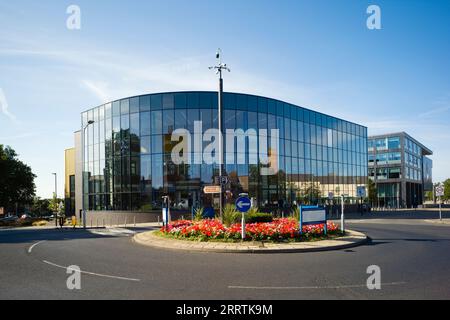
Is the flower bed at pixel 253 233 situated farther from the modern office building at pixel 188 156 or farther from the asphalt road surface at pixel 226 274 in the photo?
the modern office building at pixel 188 156

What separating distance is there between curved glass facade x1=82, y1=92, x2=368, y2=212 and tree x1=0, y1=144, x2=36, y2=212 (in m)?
23.1

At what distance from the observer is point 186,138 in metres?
32.3

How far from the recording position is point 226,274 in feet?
27.9

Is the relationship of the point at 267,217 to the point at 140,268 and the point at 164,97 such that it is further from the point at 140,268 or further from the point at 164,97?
the point at 164,97

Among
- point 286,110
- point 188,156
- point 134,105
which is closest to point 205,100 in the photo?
point 188,156

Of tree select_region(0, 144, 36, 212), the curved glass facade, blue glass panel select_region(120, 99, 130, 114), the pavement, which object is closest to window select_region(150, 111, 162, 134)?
the curved glass facade

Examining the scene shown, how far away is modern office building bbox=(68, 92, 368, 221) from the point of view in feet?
106

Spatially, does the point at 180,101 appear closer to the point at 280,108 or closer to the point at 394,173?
the point at 280,108

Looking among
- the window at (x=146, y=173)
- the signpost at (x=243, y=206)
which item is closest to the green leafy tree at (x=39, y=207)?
the window at (x=146, y=173)

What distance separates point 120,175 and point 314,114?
2602 cm

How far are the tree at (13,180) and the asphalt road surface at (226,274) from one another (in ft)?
159

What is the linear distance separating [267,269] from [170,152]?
24.4 m

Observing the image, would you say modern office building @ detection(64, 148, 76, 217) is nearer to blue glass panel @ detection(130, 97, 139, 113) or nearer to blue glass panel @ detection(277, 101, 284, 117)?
blue glass panel @ detection(130, 97, 139, 113)
